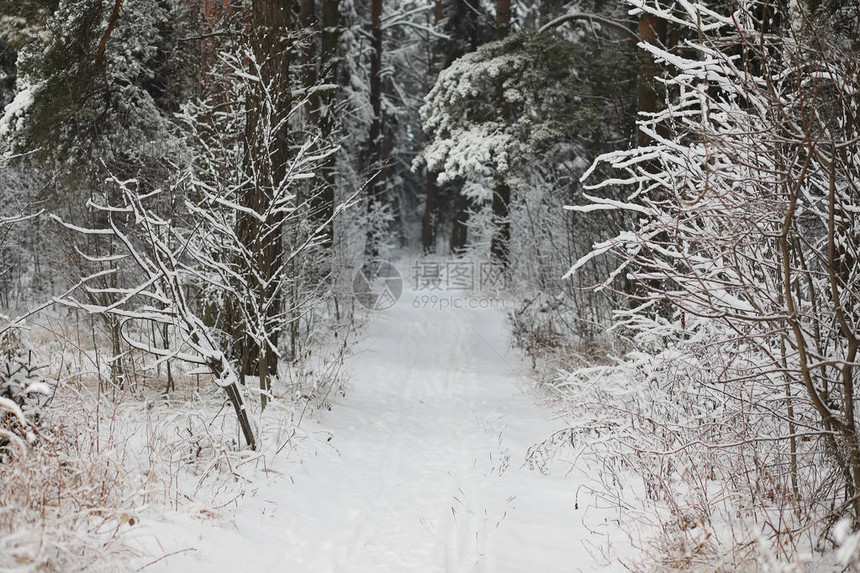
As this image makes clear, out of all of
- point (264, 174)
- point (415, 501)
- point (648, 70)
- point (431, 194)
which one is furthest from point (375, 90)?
point (415, 501)

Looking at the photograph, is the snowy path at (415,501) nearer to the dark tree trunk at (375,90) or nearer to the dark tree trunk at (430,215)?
the dark tree trunk at (375,90)

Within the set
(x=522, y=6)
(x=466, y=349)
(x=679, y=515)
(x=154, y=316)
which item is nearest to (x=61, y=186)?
(x=154, y=316)

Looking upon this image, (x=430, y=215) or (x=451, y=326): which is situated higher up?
(x=430, y=215)

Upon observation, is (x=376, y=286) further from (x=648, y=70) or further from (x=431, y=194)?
(x=648, y=70)

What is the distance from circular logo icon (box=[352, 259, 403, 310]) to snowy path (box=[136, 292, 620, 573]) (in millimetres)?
6002

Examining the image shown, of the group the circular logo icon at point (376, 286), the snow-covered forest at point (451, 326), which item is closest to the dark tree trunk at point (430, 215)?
the circular logo icon at point (376, 286)

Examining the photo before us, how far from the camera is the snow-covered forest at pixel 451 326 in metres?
3.17

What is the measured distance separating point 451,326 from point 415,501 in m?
9.81

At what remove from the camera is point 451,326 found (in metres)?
14.5

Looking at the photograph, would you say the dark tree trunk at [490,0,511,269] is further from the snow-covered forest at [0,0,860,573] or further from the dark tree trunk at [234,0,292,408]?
the dark tree trunk at [234,0,292,408]

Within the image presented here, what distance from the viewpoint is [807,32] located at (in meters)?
3.49

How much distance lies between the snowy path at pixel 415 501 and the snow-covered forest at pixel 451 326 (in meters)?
0.03

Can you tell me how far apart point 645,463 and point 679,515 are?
2.70 feet

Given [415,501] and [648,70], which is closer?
[415,501]
